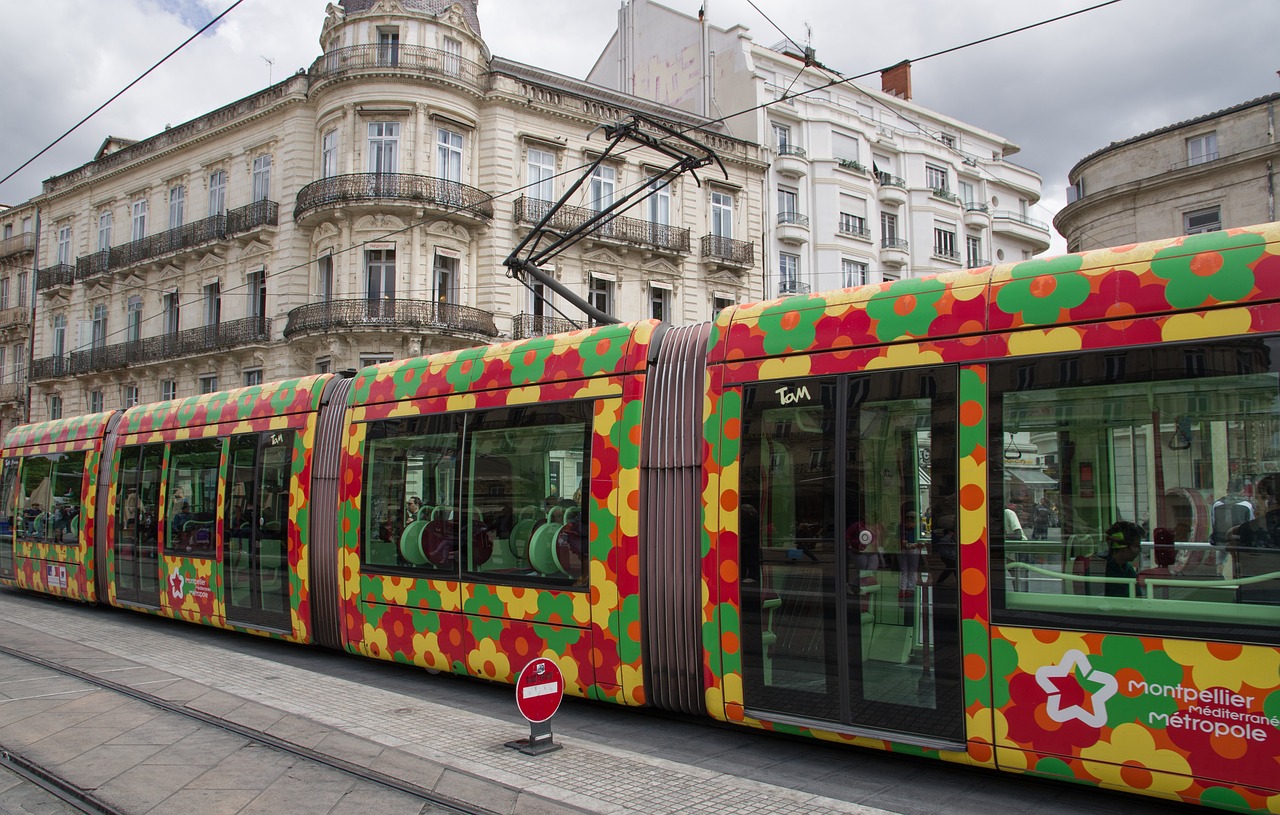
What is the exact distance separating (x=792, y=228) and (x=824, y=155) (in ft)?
13.6

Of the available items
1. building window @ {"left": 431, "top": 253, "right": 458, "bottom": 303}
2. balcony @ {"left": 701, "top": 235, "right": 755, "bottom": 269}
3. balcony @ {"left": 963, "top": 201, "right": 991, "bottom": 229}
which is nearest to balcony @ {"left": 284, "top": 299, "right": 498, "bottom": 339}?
building window @ {"left": 431, "top": 253, "right": 458, "bottom": 303}

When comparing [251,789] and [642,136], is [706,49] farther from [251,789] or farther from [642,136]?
[251,789]

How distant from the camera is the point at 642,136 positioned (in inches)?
459

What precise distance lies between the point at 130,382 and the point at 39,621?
85.1 feet

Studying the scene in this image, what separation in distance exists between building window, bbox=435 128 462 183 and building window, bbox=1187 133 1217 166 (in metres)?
24.1

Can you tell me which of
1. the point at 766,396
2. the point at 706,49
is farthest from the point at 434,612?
the point at 706,49

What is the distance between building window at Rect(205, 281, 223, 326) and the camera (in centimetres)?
3394

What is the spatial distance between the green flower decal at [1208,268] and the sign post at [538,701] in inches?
183

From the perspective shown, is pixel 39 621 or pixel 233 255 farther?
pixel 233 255

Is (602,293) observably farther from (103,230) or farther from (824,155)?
(103,230)

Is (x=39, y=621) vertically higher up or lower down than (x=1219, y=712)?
lower down

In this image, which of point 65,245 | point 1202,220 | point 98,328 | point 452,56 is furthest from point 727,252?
point 65,245

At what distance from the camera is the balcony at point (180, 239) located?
1255 inches

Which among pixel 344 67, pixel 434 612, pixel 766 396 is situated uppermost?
pixel 344 67
